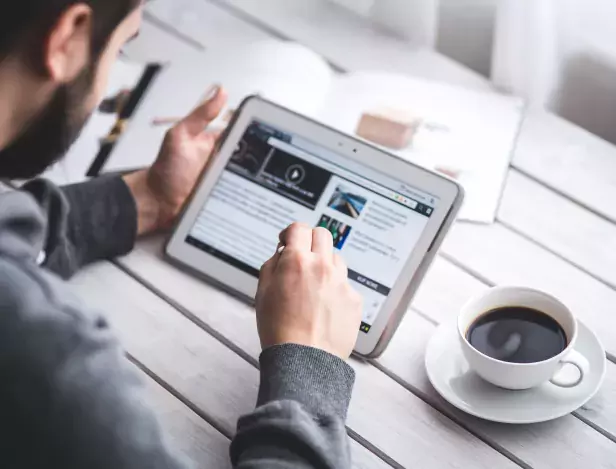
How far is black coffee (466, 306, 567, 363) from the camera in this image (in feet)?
2.26

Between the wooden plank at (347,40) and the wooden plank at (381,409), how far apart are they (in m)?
0.39

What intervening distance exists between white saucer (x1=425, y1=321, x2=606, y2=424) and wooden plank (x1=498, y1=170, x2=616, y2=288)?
0.38 feet

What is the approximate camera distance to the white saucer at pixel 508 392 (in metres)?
0.68

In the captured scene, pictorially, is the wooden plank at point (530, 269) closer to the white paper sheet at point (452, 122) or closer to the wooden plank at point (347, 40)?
the white paper sheet at point (452, 122)

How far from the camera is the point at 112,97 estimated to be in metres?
0.98

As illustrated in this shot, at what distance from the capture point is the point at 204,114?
88cm

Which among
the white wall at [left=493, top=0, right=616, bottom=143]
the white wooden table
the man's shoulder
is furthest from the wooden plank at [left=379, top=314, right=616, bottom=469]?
the white wall at [left=493, top=0, right=616, bottom=143]

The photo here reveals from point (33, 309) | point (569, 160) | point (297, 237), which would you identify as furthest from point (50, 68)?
point (569, 160)

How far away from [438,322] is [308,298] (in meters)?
0.15

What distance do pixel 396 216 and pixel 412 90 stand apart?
29 cm

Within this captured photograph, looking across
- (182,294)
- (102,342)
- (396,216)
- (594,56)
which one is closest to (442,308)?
(396,216)

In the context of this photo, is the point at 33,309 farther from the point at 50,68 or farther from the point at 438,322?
the point at 438,322

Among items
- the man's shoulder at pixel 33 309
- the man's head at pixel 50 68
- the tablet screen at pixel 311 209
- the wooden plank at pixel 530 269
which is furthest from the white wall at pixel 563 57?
the man's shoulder at pixel 33 309

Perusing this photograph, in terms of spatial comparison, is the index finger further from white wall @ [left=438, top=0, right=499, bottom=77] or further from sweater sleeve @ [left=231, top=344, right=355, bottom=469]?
white wall @ [left=438, top=0, right=499, bottom=77]
